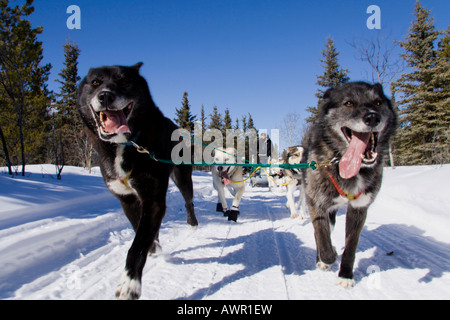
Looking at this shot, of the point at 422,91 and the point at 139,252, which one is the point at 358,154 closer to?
the point at 139,252

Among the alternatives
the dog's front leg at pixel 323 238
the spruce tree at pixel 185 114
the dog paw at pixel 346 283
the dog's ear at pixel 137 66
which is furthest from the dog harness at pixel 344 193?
the spruce tree at pixel 185 114

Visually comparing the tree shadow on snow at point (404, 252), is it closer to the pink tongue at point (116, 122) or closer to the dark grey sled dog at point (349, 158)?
the dark grey sled dog at point (349, 158)

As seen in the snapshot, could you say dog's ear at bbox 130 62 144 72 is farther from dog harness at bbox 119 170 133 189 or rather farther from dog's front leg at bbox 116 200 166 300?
dog's front leg at bbox 116 200 166 300

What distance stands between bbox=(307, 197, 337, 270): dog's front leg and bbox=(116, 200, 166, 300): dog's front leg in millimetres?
1538

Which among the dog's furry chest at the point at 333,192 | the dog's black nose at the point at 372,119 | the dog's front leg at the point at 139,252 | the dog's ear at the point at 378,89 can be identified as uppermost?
the dog's ear at the point at 378,89

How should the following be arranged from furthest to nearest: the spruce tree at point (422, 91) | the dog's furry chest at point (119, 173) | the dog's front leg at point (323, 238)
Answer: the spruce tree at point (422, 91) → the dog's front leg at point (323, 238) → the dog's furry chest at point (119, 173)

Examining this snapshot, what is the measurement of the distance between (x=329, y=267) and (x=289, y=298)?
2.68 feet

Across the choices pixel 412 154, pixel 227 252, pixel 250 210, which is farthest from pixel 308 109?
pixel 227 252

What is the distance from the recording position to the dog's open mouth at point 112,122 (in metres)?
2.17

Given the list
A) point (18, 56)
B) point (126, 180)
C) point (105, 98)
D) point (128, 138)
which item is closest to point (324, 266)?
point (126, 180)

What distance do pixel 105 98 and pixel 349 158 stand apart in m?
2.21

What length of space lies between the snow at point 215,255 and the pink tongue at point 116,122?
135 centimetres
